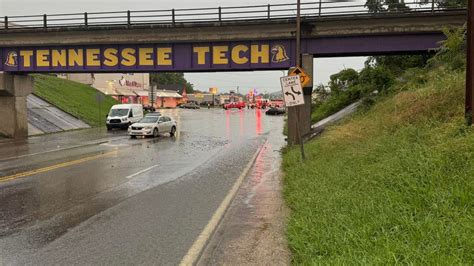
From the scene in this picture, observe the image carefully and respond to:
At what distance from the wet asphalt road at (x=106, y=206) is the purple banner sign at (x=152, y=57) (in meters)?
7.10

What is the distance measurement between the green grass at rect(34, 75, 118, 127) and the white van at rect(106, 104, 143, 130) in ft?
15.0

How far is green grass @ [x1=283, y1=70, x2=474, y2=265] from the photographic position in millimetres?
4578

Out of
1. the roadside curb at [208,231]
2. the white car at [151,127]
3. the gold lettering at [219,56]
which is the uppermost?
the gold lettering at [219,56]

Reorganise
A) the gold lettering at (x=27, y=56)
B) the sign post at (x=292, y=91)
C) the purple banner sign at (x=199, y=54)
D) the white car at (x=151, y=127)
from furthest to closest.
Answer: the white car at (x=151, y=127)
the gold lettering at (x=27, y=56)
the purple banner sign at (x=199, y=54)
the sign post at (x=292, y=91)

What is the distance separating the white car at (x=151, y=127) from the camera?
2845 centimetres

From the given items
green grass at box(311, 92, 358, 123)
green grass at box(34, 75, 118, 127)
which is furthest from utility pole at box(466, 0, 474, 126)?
green grass at box(34, 75, 118, 127)

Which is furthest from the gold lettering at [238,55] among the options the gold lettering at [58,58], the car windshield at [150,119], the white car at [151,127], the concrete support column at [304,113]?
the gold lettering at [58,58]

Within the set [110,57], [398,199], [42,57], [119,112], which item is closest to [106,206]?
[398,199]

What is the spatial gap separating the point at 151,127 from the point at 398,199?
23800mm

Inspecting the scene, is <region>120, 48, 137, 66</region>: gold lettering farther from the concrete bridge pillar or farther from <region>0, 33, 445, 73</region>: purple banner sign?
the concrete bridge pillar

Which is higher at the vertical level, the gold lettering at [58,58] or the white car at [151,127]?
the gold lettering at [58,58]

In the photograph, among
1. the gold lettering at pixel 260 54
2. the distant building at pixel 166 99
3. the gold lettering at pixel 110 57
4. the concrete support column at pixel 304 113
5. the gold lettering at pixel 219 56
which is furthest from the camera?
the distant building at pixel 166 99

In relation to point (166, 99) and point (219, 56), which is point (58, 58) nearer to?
point (219, 56)

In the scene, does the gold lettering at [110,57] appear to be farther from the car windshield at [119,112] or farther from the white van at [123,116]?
the car windshield at [119,112]
